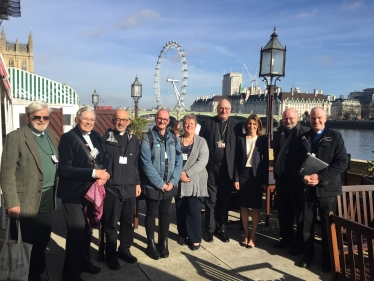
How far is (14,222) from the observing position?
8.73ft

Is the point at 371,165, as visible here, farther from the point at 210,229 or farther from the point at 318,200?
the point at 210,229

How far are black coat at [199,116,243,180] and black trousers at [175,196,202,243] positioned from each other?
492 millimetres

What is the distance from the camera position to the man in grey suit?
8.28 ft

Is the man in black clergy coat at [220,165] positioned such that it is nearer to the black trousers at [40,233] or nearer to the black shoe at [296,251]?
the black shoe at [296,251]

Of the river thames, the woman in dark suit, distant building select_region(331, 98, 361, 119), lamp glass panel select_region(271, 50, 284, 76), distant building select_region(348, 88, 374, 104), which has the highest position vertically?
distant building select_region(348, 88, 374, 104)

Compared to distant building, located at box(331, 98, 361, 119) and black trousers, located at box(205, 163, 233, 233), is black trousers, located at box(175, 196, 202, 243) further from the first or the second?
distant building, located at box(331, 98, 361, 119)

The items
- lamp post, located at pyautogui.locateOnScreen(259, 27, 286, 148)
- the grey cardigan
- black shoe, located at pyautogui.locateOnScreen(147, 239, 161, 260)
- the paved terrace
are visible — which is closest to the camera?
the paved terrace

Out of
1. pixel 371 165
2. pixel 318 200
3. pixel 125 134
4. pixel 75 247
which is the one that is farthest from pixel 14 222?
pixel 371 165

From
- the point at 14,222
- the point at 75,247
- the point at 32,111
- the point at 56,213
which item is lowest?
the point at 56,213

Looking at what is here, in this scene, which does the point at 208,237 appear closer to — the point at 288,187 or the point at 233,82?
the point at 288,187

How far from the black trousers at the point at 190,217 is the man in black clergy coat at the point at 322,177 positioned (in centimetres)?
114

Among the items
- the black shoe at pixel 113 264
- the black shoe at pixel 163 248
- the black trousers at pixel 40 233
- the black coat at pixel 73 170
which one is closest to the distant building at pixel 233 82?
the black shoe at pixel 163 248

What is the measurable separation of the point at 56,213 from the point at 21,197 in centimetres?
259

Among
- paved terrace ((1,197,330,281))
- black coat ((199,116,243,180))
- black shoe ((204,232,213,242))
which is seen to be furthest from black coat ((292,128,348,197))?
black shoe ((204,232,213,242))
